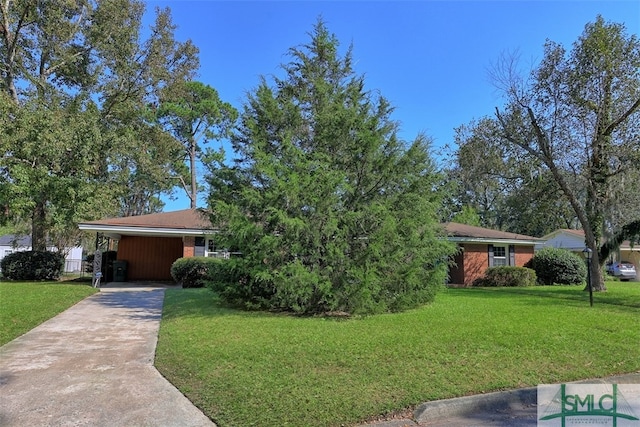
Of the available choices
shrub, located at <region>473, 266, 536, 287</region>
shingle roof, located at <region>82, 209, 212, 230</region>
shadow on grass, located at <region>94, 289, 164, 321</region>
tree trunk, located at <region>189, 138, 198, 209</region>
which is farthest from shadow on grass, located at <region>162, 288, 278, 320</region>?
tree trunk, located at <region>189, 138, 198, 209</region>

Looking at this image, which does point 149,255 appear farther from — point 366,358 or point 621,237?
point 621,237

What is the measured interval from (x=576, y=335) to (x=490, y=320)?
1.59 m

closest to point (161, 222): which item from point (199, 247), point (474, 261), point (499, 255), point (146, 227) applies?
point (146, 227)

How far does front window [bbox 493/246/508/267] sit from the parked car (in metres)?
13.3

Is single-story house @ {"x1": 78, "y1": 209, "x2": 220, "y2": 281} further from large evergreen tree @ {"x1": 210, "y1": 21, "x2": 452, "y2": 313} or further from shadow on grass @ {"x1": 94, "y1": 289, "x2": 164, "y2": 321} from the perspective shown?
large evergreen tree @ {"x1": 210, "y1": 21, "x2": 452, "y2": 313}

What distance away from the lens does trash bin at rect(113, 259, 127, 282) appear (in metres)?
19.8

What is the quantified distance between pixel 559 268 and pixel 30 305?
820 inches

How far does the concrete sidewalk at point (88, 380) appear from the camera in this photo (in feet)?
13.4

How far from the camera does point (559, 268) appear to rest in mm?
20328

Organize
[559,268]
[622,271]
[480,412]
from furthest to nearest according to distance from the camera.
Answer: [622,271]
[559,268]
[480,412]

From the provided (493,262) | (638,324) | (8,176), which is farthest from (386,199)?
(8,176)

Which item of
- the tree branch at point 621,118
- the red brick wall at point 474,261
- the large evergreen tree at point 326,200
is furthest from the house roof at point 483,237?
the large evergreen tree at point 326,200

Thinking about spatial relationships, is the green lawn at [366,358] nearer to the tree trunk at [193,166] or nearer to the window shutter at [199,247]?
the window shutter at [199,247]

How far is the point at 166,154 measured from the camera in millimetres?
29516
